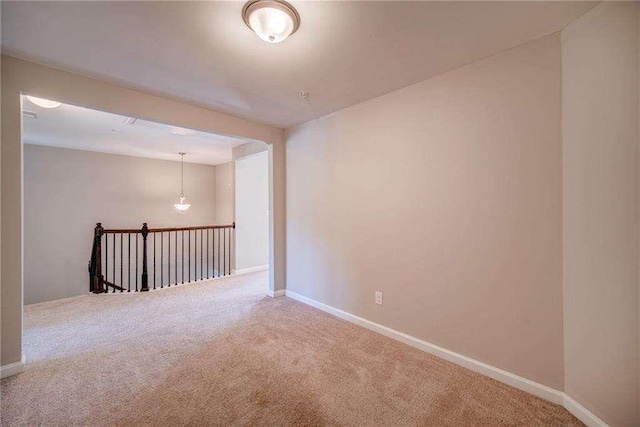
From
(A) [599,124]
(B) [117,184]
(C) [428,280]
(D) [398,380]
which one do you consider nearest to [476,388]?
(D) [398,380]

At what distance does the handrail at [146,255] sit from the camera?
13.7 ft

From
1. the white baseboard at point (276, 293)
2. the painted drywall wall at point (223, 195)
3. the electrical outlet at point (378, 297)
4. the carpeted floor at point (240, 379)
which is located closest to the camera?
the carpeted floor at point (240, 379)

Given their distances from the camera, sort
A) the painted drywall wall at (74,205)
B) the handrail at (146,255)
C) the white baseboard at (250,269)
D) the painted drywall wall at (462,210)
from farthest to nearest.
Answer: the white baseboard at (250,269), the painted drywall wall at (74,205), the handrail at (146,255), the painted drywall wall at (462,210)

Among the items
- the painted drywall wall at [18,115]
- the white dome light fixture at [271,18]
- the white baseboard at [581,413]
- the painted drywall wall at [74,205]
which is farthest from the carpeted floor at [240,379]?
the painted drywall wall at [74,205]

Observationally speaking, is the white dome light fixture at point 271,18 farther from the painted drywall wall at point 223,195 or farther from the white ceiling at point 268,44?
the painted drywall wall at point 223,195

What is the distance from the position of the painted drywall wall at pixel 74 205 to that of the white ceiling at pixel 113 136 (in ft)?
1.10

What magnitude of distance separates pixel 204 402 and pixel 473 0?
9.38 feet

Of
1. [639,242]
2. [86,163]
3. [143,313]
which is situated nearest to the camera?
[639,242]

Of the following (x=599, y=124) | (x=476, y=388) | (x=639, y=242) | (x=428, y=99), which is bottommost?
(x=476, y=388)

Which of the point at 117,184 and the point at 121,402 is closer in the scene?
the point at 121,402

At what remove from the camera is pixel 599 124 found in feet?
4.64

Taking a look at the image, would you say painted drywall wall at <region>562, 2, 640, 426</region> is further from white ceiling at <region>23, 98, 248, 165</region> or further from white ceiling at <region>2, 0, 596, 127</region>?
white ceiling at <region>23, 98, 248, 165</region>

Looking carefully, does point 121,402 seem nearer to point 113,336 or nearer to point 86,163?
point 113,336

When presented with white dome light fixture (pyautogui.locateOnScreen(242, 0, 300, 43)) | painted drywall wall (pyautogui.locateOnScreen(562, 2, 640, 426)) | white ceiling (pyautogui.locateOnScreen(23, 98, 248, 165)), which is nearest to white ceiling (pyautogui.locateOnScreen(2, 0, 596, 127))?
white dome light fixture (pyautogui.locateOnScreen(242, 0, 300, 43))
